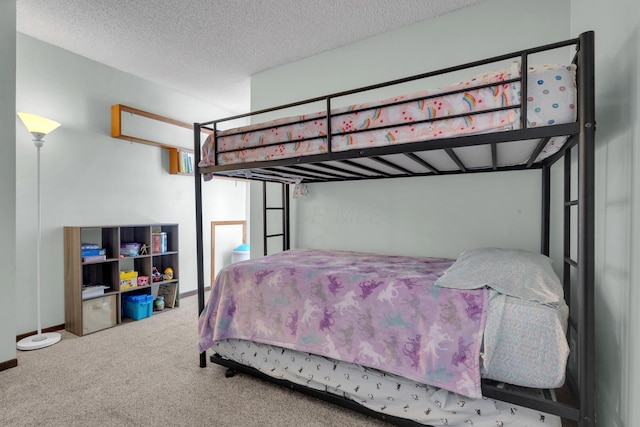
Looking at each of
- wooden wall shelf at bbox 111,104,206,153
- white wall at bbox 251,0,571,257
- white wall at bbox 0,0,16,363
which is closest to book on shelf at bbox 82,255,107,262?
white wall at bbox 0,0,16,363

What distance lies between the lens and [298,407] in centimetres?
183

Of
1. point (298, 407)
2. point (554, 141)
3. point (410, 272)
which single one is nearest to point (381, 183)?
point (410, 272)

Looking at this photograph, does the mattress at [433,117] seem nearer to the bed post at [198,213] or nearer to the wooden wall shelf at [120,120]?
the bed post at [198,213]

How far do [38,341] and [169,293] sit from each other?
49.7 inches

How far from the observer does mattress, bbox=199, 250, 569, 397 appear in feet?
4.17

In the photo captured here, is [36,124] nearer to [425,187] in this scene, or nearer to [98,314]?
[98,314]

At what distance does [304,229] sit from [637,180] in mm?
2619

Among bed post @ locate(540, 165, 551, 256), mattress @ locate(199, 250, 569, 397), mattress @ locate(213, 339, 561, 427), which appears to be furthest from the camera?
bed post @ locate(540, 165, 551, 256)

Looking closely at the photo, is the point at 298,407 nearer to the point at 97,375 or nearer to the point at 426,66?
the point at 97,375

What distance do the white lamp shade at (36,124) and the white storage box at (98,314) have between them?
154 centimetres

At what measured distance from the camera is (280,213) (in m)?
3.58

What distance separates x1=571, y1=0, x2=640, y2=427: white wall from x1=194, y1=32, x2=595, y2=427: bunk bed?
12 centimetres

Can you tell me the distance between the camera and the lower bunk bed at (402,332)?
1.32m

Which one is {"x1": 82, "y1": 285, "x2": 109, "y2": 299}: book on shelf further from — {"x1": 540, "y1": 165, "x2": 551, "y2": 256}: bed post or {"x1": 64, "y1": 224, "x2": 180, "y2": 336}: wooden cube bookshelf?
{"x1": 540, "y1": 165, "x2": 551, "y2": 256}: bed post
